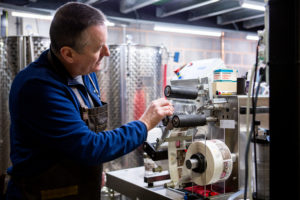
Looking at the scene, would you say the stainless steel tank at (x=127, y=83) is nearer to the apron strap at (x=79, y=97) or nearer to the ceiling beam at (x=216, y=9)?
the ceiling beam at (x=216, y=9)

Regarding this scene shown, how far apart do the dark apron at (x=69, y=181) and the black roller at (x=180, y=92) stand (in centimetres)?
34

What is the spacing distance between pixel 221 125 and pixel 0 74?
8.78 feet

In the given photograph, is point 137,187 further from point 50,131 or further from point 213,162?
point 50,131

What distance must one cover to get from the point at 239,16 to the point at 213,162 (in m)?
3.74

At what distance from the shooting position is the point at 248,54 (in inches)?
281

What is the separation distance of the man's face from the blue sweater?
10 centimetres

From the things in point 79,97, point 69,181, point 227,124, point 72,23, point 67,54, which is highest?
point 72,23

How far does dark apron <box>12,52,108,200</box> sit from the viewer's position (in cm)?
123

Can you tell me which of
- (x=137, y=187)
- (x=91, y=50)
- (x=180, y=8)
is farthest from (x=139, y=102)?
(x=91, y=50)

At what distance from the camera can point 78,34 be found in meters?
1.23

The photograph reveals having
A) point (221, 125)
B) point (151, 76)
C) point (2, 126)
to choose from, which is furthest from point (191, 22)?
point (221, 125)

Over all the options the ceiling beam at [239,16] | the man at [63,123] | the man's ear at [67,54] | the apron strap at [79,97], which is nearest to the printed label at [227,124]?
the man at [63,123]

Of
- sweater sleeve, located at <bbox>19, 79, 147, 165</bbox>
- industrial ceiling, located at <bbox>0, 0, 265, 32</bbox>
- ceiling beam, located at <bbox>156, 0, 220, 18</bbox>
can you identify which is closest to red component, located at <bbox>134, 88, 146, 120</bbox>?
industrial ceiling, located at <bbox>0, 0, 265, 32</bbox>

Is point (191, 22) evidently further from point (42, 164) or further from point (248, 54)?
point (42, 164)
